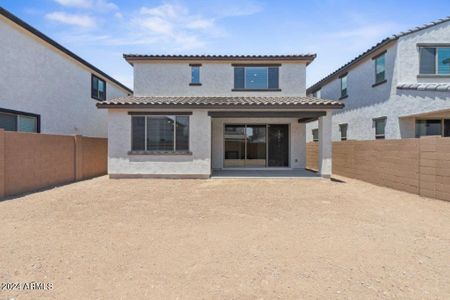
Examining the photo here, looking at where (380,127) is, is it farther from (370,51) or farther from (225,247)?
(225,247)

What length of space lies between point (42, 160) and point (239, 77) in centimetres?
A: 1033

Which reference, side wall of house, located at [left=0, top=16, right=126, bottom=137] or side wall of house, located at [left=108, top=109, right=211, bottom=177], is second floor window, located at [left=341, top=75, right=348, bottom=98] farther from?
side wall of house, located at [left=0, top=16, right=126, bottom=137]

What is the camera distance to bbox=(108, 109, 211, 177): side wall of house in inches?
445

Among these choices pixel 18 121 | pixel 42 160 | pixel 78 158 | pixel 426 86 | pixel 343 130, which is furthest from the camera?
pixel 343 130

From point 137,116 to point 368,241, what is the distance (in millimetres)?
10360

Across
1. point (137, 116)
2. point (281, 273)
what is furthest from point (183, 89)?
point (281, 273)

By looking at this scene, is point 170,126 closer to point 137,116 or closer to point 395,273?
point 137,116

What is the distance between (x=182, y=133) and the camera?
11430 mm

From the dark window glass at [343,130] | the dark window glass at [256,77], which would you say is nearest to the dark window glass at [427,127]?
the dark window glass at [343,130]

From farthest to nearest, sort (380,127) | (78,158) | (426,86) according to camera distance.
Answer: (380,127)
(78,158)
(426,86)

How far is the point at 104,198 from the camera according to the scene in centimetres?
778

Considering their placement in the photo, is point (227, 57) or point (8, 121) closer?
point (8, 121)

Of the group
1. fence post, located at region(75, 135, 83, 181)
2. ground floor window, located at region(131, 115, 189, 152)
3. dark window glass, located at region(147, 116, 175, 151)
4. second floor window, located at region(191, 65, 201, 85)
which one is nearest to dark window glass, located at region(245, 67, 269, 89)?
second floor window, located at region(191, 65, 201, 85)

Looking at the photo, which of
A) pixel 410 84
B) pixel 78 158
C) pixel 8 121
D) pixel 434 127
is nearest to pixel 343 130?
pixel 434 127
